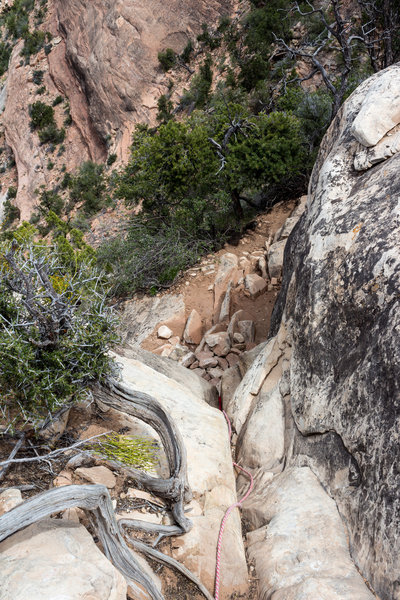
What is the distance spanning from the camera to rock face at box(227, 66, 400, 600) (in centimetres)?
337

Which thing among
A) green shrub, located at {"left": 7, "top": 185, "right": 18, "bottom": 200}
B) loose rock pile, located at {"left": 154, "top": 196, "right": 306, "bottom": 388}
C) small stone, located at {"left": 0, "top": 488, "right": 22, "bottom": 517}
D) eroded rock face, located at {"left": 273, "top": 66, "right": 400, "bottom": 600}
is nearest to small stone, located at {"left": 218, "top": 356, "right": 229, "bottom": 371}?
loose rock pile, located at {"left": 154, "top": 196, "right": 306, "bottom": 388}

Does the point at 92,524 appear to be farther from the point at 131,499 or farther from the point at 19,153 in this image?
the point at 19,153

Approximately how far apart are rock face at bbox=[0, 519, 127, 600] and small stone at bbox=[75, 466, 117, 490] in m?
0.92

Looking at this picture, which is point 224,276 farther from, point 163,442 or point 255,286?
point 163,442

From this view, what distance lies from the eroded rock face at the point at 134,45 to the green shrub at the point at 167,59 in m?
0.44

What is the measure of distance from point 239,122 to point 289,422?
9917 mm

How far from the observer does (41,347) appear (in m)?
→ 4.39

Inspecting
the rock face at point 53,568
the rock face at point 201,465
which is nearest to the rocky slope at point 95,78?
the rock face at point 201,465

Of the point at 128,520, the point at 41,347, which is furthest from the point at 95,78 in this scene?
the point at 128,520

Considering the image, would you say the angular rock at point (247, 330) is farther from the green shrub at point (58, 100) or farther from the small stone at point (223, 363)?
the green shrub at point (58, 100)

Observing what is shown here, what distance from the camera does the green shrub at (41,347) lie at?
4.12m

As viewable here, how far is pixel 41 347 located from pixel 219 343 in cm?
524

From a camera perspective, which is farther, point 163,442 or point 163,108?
point 163,108

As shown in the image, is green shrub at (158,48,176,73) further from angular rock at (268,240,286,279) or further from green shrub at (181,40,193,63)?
angular rock at (268,240,286,279)
